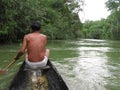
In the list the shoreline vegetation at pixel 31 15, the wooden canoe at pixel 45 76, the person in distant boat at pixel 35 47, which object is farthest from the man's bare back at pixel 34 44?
the shoreline vegetation at pixel 31 15

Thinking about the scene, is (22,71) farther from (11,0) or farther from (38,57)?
(11,0)

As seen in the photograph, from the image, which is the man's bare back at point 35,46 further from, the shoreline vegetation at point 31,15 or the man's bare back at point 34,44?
the shoreline vegetation at point 31,15

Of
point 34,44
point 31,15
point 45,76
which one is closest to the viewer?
point 34,44

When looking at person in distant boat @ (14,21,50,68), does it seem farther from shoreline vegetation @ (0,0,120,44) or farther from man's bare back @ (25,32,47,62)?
shoreline vegetation @ (0,0,120,44)

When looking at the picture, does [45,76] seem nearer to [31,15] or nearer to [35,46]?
[35,46]

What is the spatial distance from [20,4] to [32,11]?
1.91 meters

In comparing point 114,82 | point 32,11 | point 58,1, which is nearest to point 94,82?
point 114,82

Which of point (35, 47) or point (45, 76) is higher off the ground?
point (35, 47)

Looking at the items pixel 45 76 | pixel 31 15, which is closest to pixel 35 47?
pixel 45 76

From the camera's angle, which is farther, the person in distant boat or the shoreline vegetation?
the shoreline vegetation

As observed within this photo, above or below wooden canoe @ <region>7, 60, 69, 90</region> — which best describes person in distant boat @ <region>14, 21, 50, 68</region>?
above

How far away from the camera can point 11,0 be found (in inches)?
628

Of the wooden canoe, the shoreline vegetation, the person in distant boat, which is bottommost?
the wooden canoe

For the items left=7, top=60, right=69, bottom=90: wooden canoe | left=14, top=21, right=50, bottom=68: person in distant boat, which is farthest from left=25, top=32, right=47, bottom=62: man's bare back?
left=7, top=60, right=69, bottom=90: wooden canoe
